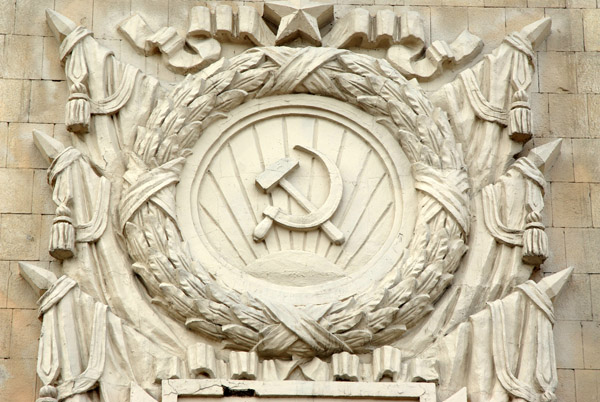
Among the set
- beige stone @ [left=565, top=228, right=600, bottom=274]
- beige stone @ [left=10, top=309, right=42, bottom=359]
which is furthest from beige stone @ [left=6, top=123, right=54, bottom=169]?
beige stone @ [left=565, top=228, right=600, bottom=274]

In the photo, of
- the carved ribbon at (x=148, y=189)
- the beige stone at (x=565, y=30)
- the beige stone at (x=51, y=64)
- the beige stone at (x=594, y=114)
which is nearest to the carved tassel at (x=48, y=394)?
the carved ribbon at (x=148, y=189)

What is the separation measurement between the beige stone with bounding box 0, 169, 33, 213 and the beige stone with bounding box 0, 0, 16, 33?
4.42 ft

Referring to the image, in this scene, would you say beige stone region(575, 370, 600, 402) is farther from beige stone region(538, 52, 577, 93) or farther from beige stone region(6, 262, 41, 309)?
beige stone region(6, 262, 41, 309)

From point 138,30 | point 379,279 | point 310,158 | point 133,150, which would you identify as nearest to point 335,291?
point 379,279

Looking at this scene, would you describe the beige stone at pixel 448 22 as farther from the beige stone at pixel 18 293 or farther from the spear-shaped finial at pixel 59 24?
the beige stone at pixel 18 293

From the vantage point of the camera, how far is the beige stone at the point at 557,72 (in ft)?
43.8

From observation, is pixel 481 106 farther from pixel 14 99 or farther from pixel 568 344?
pixel 14 99

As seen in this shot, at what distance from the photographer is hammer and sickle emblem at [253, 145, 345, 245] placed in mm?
12531

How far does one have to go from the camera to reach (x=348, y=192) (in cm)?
1277

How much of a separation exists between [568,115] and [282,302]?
307 cm

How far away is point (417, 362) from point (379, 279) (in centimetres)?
78

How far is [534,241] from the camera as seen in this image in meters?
12.4

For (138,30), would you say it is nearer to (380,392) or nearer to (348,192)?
(348,192)

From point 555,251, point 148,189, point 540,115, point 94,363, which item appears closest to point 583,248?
point 555,251
